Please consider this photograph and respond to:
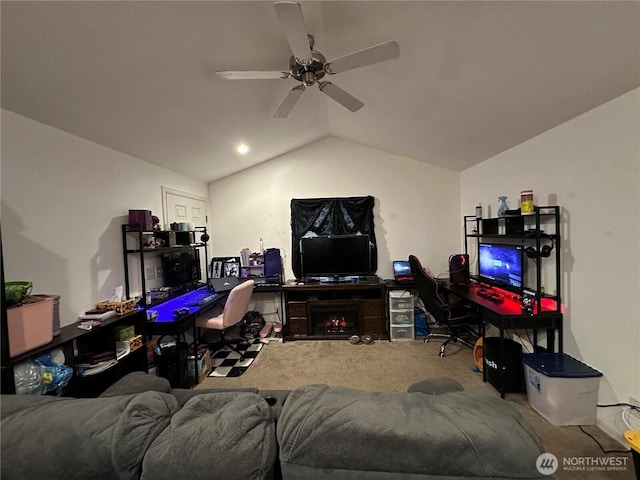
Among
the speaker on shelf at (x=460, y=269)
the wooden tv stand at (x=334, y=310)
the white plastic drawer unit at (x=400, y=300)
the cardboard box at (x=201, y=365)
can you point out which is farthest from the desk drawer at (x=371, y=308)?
the cardboard box at (x=201, y=365)

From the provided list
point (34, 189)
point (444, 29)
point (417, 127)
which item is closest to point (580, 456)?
point (444, 29)

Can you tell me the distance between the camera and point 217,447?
0.70 meters

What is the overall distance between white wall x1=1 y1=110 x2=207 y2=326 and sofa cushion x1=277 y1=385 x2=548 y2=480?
1.97 meters

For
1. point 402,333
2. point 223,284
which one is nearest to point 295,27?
point 223,284

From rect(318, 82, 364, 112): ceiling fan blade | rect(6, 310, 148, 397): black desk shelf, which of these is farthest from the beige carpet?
rect(318, 82, 364, 112): ceiling fan blade

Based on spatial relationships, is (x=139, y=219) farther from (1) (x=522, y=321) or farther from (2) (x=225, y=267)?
(1) (x=522, y=321)

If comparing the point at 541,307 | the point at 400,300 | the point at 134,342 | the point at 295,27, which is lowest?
the point at 400,300

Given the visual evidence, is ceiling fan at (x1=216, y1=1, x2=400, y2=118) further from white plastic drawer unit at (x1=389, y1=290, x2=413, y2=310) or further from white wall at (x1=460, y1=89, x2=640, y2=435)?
white plastic drawer unit at (x1=389, y1=290, x2=413, y2=310)

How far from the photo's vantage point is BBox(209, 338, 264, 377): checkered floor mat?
2.73m

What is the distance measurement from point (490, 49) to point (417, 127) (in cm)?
126

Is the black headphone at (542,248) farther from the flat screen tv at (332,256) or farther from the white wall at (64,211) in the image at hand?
the white wall at (64,211)

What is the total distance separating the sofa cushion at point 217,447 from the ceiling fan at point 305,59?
1.51m

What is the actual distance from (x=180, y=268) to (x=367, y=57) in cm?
290

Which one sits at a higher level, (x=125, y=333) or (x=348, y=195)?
(x=348, y=195)
